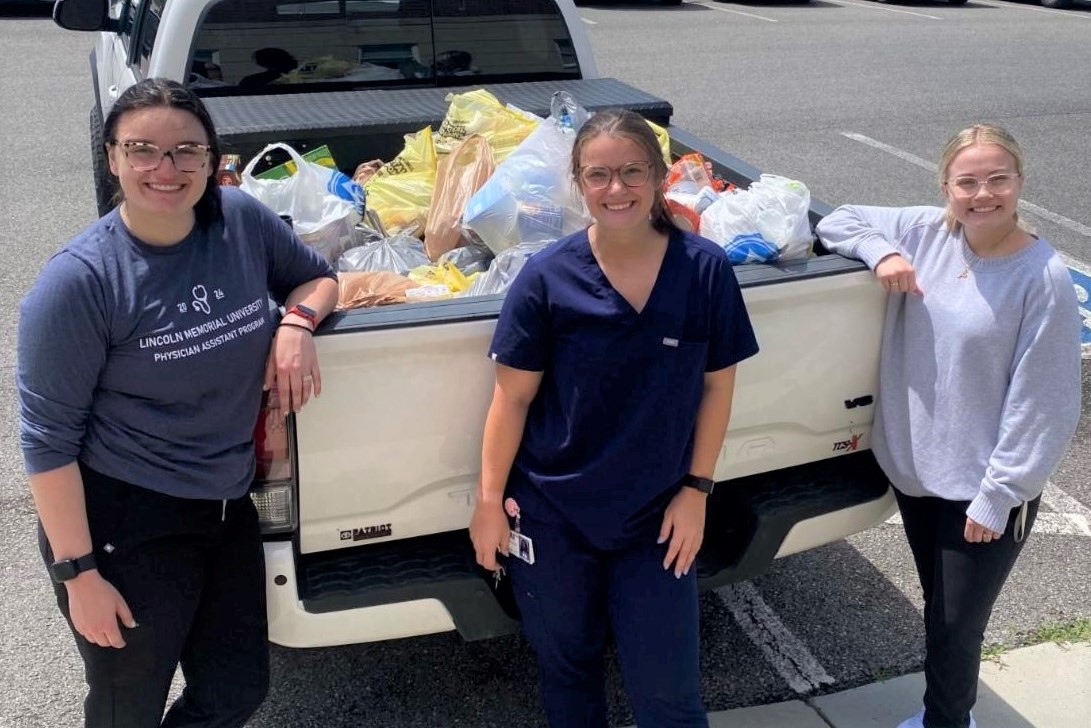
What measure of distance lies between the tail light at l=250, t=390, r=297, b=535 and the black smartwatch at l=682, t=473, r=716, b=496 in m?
0.87

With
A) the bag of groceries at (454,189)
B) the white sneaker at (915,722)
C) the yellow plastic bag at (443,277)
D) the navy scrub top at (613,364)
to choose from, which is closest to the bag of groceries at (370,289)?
the yellow plastic bag at (443,277)

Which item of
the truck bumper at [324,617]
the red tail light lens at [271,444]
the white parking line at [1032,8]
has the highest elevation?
the red tail light lens at [271,444]

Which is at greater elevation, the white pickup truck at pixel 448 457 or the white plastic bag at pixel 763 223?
the white plastic bag at pixel 763 223

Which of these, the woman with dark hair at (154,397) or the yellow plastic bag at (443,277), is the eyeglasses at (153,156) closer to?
the woman with dark hair at (154,397)

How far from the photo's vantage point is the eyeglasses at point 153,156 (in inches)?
84.1

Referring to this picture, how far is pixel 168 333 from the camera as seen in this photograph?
7.11ft

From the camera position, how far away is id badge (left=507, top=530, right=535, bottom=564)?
8.08ft

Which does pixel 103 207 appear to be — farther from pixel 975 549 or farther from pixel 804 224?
pixel 975 549

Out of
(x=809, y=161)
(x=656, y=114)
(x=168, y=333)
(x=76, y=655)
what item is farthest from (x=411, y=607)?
(x=809, y=161)

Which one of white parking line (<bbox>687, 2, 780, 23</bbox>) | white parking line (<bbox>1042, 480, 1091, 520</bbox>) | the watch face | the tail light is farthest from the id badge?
white parking line (<bbox>687, 2, 780, 23</bbox>)

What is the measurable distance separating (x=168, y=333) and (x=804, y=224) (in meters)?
1.69

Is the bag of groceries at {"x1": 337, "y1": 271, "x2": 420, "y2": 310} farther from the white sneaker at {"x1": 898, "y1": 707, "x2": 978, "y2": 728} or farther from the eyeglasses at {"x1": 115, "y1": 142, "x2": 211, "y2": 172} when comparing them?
the white sneaker at {"x1": 898, "y1": 707, "x2": 978, "y2": 728}

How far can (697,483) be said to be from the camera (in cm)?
248

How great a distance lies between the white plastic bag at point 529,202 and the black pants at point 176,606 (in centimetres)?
117
